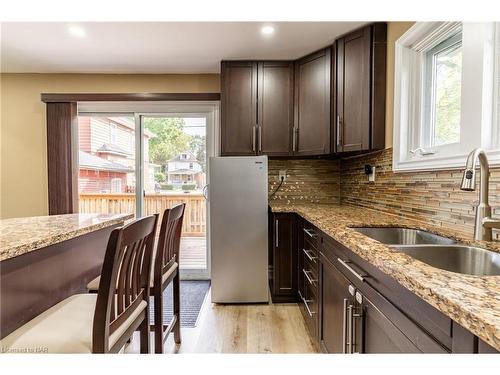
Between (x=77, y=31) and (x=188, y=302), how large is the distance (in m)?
2.62

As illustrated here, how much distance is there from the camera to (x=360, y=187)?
2773 mm

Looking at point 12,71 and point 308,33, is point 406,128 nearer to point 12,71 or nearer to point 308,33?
point 308,33

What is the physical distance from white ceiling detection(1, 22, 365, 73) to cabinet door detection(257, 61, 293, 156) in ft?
0.48

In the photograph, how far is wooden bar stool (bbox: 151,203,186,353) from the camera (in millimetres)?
1647

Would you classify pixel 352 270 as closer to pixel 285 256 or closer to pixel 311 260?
pixel 311 260

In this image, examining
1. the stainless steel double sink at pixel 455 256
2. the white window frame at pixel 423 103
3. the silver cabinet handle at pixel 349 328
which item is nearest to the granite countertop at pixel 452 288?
the stainless steel double sink at pixel 455 256

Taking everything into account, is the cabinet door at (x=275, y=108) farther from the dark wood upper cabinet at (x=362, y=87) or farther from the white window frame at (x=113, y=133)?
the white window frame at (x=113, y=133)

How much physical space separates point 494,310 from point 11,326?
5.17 feet

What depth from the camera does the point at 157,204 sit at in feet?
11.7

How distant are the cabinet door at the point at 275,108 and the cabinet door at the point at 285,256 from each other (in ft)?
2.49

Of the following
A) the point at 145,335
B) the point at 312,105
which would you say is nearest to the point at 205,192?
the point at 312,105

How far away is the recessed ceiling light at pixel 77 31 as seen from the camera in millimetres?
2379
